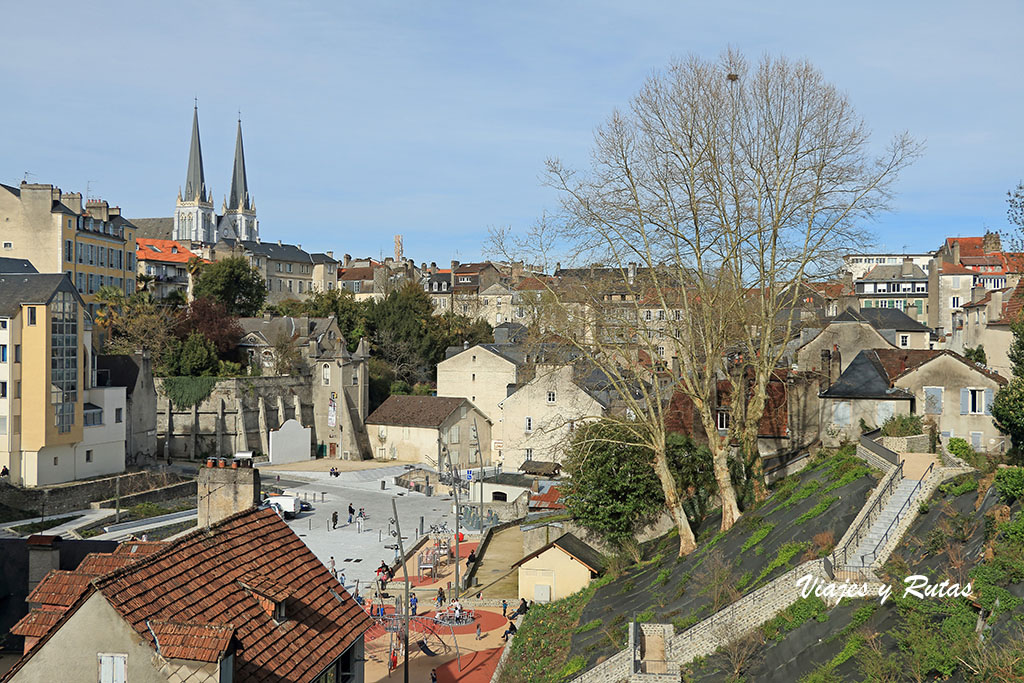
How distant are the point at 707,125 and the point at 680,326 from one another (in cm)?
585

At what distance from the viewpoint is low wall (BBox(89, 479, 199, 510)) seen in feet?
160

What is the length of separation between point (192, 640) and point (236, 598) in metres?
1.93

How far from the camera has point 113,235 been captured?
73188 mm

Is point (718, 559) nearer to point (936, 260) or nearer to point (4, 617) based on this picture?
point (4, 617)

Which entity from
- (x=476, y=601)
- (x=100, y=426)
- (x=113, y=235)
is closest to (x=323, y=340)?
(x=113, y=235)

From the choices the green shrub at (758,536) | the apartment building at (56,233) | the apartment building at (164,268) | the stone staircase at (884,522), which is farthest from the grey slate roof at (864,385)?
the apartment building at (164,268)

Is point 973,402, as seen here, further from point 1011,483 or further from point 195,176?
point 195,176

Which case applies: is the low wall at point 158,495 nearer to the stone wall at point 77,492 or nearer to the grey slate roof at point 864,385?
the stone wall at point 77,492

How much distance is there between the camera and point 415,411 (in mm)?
70188

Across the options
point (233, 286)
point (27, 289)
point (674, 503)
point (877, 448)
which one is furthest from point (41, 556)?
point (233, 286)

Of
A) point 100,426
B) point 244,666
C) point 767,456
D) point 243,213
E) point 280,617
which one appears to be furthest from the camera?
point 243,213

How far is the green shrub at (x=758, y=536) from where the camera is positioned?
25.1 metres

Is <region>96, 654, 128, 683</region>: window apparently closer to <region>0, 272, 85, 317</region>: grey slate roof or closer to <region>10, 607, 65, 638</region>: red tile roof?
<region>10, 607, 65, 638</region>: red tile roof

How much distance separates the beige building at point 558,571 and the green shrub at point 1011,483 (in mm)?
17081
